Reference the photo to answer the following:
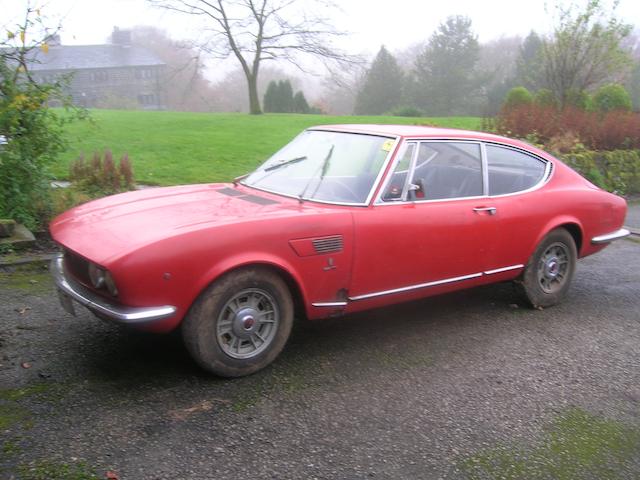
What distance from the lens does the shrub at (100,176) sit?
7445 mm

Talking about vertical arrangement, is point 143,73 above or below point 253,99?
above

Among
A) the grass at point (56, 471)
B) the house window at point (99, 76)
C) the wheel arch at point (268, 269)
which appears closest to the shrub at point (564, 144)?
the wheel arch at point (268, 269)

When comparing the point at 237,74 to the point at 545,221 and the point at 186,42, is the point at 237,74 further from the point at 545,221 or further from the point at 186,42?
the point at 545,221

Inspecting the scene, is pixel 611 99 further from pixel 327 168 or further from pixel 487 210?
pixel 327 168

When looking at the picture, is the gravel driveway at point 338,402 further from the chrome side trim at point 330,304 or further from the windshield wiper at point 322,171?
the windshield wiper at point 322,171

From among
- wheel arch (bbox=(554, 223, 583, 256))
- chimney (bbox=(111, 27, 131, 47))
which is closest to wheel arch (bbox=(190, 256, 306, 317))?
wheel arch (bbox=(554, 223, 583, 256))

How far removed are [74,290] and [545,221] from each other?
147 inches

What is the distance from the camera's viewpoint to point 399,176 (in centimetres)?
417

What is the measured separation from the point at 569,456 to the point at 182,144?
12091 millimetres

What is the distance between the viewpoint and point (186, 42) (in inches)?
1417

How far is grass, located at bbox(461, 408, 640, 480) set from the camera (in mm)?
2805

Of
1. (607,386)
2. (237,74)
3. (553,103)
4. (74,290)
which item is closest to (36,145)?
(74,290)

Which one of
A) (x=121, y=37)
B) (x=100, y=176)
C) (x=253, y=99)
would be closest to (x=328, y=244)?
(x=100, y=176)

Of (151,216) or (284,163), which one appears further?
(284,163)
